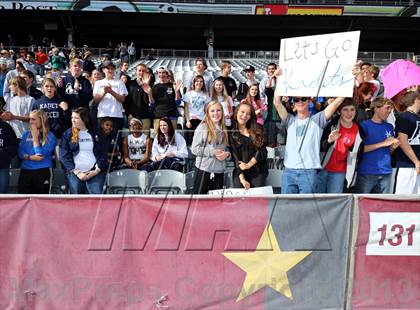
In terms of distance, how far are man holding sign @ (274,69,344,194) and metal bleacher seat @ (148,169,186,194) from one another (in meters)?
1.46

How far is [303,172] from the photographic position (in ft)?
16.0

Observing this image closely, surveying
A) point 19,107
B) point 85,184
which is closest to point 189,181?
point 85,184

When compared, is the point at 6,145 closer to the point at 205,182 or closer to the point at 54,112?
the point at 54,112

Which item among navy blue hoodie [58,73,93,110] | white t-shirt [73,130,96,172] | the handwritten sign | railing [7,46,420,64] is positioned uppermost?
railing [7,46,420,64]

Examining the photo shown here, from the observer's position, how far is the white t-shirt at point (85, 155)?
5.55 m

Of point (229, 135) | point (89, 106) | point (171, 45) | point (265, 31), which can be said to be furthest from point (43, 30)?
point (229, 135)

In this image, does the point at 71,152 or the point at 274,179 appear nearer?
the point at 71,152

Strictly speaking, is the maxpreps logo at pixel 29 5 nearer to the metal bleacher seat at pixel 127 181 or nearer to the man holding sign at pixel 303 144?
the metal bleacher seat at pixel 127 181

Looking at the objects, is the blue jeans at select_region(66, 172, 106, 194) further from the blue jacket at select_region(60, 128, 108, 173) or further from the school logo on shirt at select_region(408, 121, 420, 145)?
the school logo on shirt at select_region(408, 121, 420, 145)

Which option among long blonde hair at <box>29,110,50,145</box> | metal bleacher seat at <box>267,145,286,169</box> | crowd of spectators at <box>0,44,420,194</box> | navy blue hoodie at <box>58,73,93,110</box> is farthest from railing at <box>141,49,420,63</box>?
long blonde hair at <box>29,110,50,145</box>

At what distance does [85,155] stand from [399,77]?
397cm

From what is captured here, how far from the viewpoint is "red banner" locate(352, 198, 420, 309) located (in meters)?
4.08

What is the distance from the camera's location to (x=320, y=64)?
464cm

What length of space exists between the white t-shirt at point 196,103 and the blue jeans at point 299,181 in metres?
2.80
